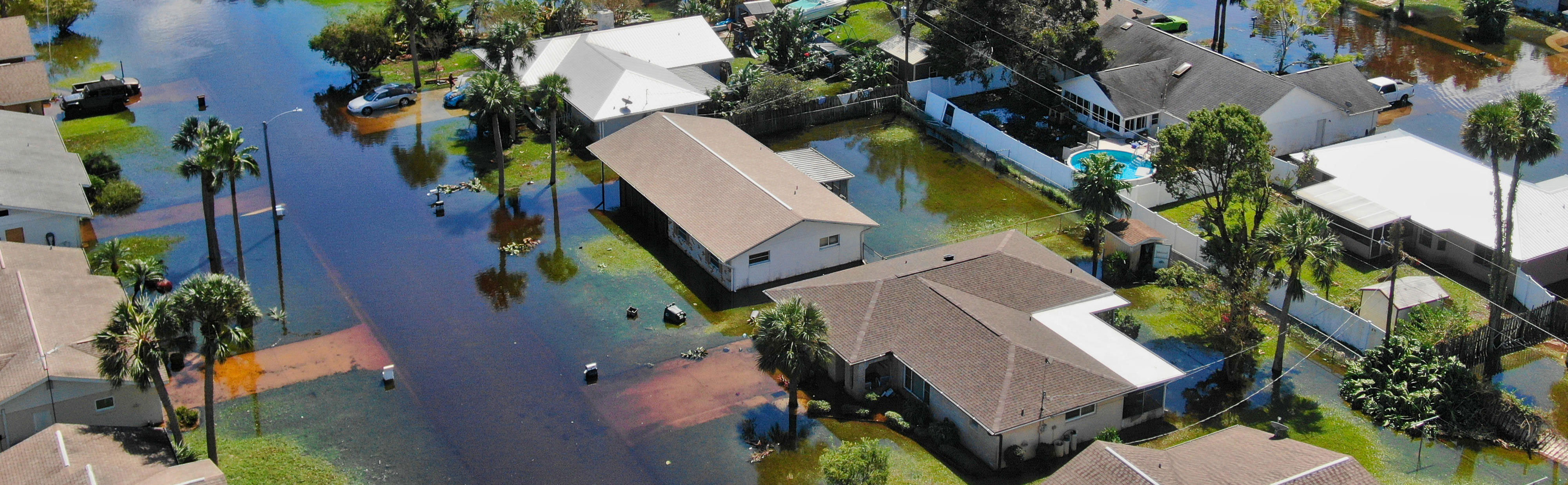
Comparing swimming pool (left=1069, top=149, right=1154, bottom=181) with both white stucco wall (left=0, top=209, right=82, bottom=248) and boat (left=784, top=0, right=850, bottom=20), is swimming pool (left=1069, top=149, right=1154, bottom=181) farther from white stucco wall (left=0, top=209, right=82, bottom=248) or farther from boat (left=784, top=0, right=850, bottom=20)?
white stucco wall (left=0, top=209, right=82, bottom=248)

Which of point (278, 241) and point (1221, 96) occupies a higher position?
point (1221, 96)

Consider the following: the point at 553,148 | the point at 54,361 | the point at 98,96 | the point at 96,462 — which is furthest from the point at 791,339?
the point at 98,96

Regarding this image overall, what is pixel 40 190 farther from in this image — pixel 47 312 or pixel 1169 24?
pixel 1169 24

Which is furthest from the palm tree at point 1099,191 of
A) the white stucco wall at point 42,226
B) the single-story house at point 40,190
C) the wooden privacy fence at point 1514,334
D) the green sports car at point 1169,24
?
the white stucco wall at point 42,226

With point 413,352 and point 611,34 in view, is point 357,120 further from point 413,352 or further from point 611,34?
point 413,352

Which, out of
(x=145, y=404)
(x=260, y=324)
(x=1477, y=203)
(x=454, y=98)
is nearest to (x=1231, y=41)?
(x=1477, y=203)
